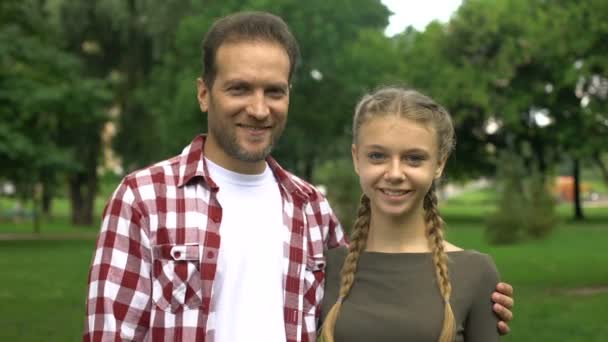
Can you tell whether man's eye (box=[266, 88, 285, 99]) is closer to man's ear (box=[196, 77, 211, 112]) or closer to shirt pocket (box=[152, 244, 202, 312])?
man's ear (box=[196, 77, 211, 112])

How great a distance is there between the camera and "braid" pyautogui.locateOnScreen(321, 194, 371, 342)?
327 centimetres

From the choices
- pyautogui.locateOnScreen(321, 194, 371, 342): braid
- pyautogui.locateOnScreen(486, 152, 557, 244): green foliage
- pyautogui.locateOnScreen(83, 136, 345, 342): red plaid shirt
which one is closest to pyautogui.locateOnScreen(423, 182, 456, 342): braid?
pyautogui.locateOnScreen(321, 194, 371, 342): braid

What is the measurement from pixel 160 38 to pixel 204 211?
35576 millimetres

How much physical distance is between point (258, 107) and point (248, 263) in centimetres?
55

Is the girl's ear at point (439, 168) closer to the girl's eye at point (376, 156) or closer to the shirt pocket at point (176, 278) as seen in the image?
the girl's eye at point (376, 156)

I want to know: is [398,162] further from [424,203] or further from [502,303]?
[502,303]

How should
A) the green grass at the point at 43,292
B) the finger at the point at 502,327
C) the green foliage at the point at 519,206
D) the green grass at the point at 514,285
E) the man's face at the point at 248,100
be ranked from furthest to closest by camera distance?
the green foliage at the point at 519,206 < the green grass at the point at 43,292 < the green grass at the point at 514,285 < the man's face at the point at 248,100 < the finger at the point at 502,327

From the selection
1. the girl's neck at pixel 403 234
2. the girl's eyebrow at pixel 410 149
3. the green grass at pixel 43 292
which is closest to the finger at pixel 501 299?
the girl's neck at pixel 403 234

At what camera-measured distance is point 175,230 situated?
3.26 metres

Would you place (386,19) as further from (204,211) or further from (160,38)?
(204,211)

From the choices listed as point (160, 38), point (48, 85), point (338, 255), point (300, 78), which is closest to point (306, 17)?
point (300, 78)

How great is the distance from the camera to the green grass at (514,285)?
11.5m

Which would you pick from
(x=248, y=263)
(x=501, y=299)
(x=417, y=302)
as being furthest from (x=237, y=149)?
(x=501, y=299)

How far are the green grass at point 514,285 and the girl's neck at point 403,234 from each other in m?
7.48
